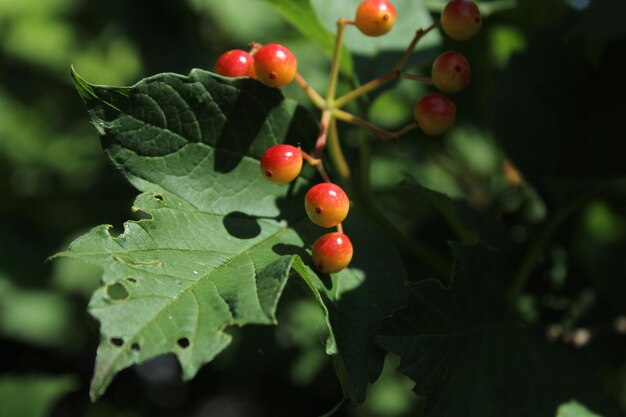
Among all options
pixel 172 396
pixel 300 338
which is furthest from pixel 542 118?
pixel 172 396

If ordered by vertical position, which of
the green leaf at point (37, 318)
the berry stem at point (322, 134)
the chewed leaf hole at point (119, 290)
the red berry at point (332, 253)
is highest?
the berry stem at point (322, 134)

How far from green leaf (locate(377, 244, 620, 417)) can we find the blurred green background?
0.45ft

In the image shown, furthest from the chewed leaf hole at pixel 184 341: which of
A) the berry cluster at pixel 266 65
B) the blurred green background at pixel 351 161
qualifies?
the berry cluster at pixel 266 65

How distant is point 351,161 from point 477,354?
60cm

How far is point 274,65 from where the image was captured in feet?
4.30

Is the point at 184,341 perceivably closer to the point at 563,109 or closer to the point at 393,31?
the point at 393,31

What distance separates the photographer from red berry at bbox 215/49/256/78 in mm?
1376

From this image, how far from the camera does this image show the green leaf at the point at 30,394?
2121mm

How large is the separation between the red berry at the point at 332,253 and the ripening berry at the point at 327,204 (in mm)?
27

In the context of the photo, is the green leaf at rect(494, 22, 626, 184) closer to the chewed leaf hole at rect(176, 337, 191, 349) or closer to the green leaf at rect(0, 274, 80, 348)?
the chewed leaf hole at rect(176, 337, 191, 349)

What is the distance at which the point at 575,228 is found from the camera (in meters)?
1.97

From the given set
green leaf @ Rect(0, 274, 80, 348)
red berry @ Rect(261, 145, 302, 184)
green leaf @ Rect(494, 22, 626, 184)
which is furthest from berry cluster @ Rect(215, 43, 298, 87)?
green leaf @ Rect(0, 274, 80, 348)

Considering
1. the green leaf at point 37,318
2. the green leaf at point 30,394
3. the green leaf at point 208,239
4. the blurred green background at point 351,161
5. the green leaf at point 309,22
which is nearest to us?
the green leaf at point 208,239

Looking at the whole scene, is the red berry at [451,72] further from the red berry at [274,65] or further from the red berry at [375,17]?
the red berry at [274,65]
